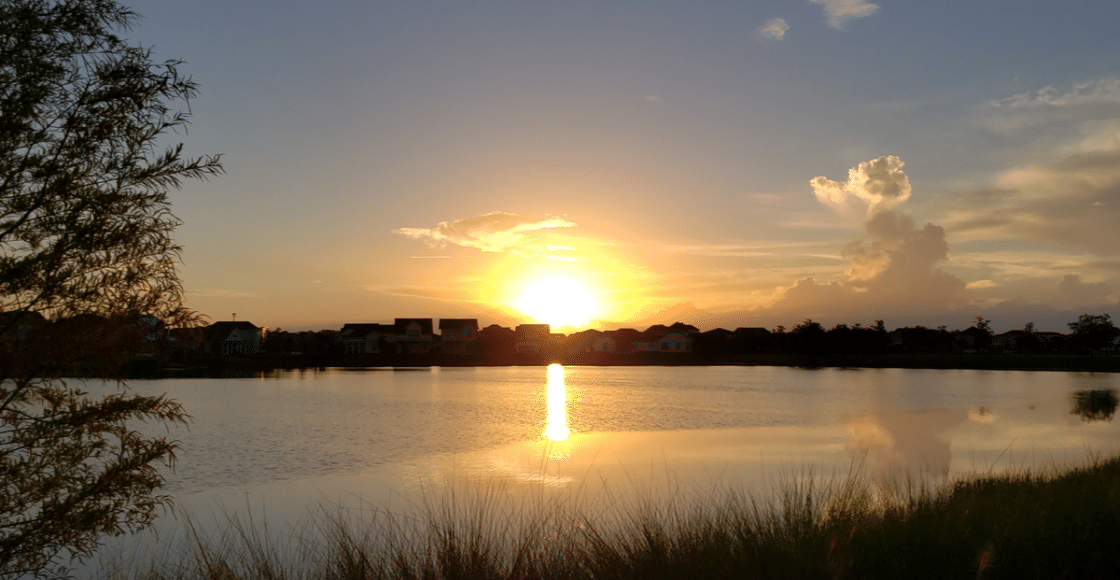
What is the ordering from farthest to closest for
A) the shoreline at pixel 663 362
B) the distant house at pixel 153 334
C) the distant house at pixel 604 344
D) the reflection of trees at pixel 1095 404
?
1. the distant house at pixel 604 344
2. the shoreline at pixel 663 362
3. the reflection of trees at pixel 1095 404
4. the distant house at pixel 153 334

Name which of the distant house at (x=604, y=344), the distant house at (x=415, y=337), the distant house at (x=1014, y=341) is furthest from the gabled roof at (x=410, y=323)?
the distant house at (x=1014, y=341)

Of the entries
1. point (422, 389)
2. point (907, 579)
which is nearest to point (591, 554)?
point (907, 579)

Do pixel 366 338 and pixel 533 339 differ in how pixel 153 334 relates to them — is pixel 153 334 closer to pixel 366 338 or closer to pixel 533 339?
pixel 366 338

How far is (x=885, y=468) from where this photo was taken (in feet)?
70.7

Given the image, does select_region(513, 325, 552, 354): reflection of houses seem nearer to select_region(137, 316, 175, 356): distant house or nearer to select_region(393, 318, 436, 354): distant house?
select_region(393, 318, 436, 354): distant house

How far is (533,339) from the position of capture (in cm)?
16212

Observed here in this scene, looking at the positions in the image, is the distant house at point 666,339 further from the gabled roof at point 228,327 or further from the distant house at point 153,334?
the distant house at point 153,334

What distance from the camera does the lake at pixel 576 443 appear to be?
61.3 feet

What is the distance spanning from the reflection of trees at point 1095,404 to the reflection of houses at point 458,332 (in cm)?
10412

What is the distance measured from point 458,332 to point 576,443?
12132 centimetres

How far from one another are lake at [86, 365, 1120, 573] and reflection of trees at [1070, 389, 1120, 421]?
15cm

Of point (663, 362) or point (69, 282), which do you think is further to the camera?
point (663, 362)

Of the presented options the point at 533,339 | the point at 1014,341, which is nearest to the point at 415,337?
the point at 533,339

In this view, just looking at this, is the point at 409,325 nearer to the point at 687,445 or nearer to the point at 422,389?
the point at 422,389
